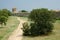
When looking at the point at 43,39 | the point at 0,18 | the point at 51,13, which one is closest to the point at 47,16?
the point at 51,13

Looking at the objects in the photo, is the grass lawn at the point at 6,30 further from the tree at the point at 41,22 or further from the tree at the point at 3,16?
the tree at the point at 41,22

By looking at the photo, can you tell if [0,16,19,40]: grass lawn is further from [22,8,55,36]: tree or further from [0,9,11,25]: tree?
[22,8,55,36]: tree

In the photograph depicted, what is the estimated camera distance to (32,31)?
2927 cm

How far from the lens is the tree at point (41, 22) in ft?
96.6

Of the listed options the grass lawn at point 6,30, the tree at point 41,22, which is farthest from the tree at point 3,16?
the tree at point 41,22

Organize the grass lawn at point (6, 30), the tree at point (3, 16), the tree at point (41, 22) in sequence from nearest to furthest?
the grass lawn at point (6, 30) < the tree at point (41, 22) < the tree at point (3, 16)

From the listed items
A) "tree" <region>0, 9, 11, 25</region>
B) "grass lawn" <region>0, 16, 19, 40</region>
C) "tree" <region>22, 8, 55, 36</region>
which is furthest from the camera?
"tree" <region>0, 9, 11, 25</region>

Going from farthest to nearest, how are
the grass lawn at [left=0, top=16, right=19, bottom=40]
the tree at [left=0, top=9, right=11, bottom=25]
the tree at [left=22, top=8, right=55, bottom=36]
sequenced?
the tree at [left=0, top=9, right=11, bottom=25] < the tree at [left=22, top=8, right=55, bottom=36] < the grass lawn at [left=0, top=16, right=19, bottom=40]

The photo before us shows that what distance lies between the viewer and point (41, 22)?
3023 centimetres

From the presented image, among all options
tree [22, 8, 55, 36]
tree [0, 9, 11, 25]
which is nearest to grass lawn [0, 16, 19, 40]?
tree [0, 9, 11, 25]

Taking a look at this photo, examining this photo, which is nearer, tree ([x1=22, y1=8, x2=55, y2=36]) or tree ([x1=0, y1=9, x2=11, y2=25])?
tree ([x1=22, y1=8, x2=55, y2=36])

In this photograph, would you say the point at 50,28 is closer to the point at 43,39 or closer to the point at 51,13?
the point at 51,13

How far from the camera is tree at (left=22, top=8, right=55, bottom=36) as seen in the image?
1159 inches

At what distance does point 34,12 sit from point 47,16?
1.90 m
